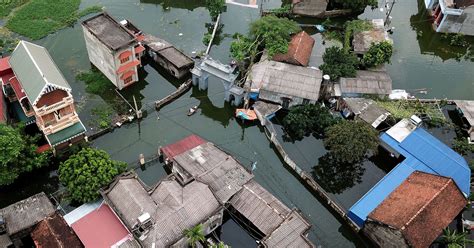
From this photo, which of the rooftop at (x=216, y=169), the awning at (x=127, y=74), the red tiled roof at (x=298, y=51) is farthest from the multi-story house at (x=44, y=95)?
the red tiled roof at (x=298, y=51)

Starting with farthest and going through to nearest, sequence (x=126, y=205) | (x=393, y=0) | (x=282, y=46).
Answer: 1. (x=393, y=0)
2. (x=282, y=46)
3. (x=126, y=205)

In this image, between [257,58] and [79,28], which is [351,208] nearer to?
[257,58]

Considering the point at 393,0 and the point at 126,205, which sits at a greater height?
the point at 393,0

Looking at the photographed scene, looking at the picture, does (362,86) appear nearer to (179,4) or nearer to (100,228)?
(179,4)

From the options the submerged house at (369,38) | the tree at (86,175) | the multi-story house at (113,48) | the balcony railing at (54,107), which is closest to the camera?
the tree at (86,175)

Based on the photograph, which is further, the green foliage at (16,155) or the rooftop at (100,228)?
the green foliage at (16,155)

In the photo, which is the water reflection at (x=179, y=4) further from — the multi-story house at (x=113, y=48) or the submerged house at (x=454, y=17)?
the submerged house at (x=454, y=17)

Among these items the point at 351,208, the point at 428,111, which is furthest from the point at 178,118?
the point at 428,111

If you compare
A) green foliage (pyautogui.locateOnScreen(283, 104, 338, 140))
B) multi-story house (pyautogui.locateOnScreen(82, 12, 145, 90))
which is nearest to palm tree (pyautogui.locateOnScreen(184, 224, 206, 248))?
green foliage (pyautogui.locateOnScreen(283, 104, 338, 140))
